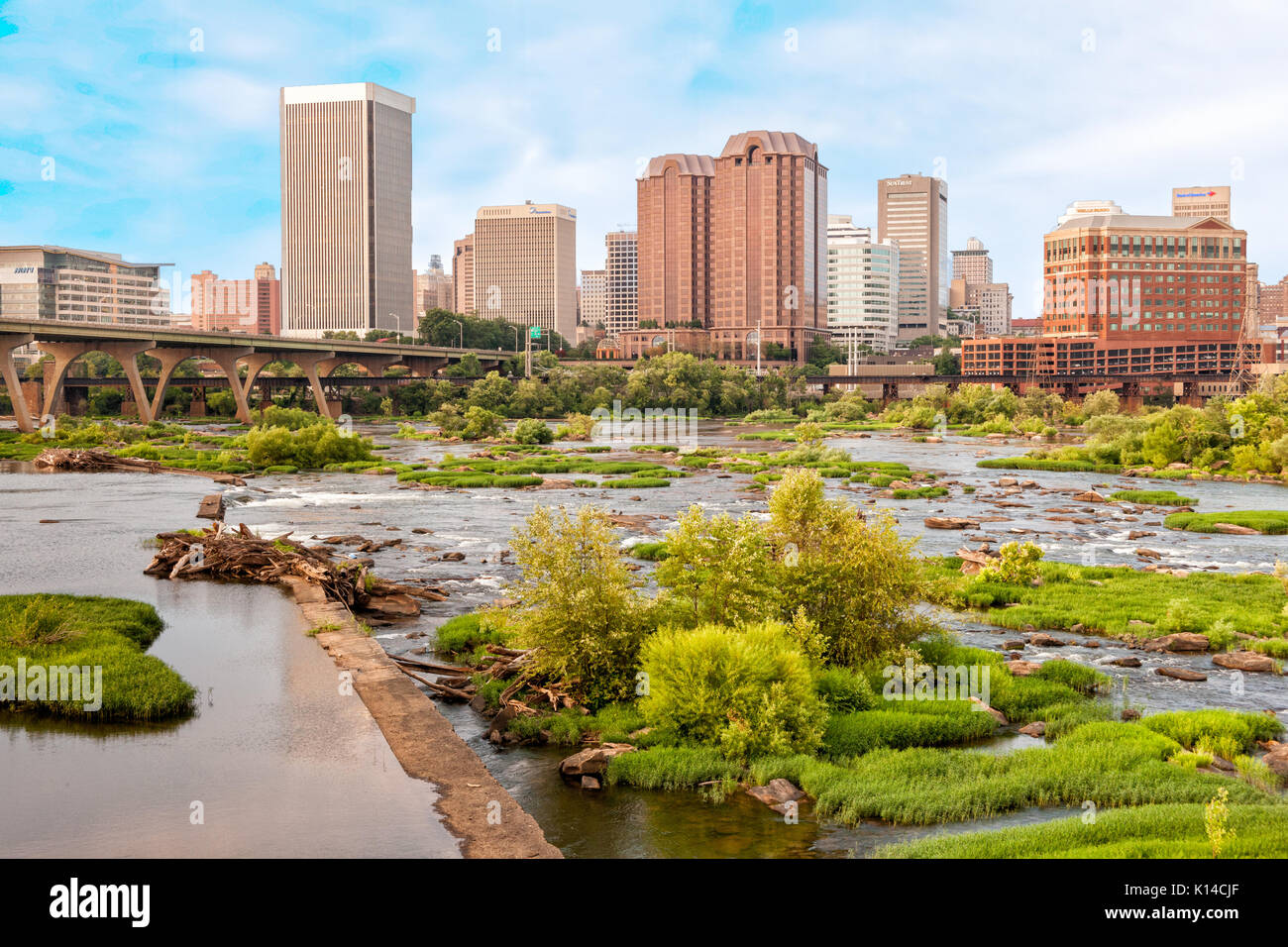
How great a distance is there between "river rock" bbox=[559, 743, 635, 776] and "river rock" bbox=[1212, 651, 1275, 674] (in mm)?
16535

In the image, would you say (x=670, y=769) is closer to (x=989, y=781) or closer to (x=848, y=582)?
(x=989, y=781)

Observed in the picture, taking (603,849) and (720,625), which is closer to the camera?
(603,849)

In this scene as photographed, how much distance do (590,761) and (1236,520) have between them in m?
45.8

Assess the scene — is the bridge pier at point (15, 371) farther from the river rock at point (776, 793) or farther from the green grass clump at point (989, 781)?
the green grass clump at point (989, 781)

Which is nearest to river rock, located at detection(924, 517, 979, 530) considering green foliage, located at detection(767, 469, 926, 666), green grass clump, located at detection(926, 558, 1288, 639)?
green grass clump, located at detection(926, 558, 1288, 639)

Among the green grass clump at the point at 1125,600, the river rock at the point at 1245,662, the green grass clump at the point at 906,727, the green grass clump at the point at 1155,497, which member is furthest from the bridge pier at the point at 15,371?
the river rock at the point at 1245,662

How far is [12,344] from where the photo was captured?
11262cm

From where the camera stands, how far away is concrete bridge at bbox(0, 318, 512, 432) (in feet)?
372

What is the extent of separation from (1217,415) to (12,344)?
115009mm

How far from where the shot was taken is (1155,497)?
63.6m

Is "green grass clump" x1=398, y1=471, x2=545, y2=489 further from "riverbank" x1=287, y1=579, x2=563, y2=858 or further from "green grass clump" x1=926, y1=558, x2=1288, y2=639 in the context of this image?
"riverbank" x1=287, y1=579, x2=563, y2=858

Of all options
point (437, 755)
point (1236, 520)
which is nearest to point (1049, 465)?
point (1236, 520)

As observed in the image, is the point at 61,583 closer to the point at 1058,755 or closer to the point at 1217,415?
the point at 1058,755
